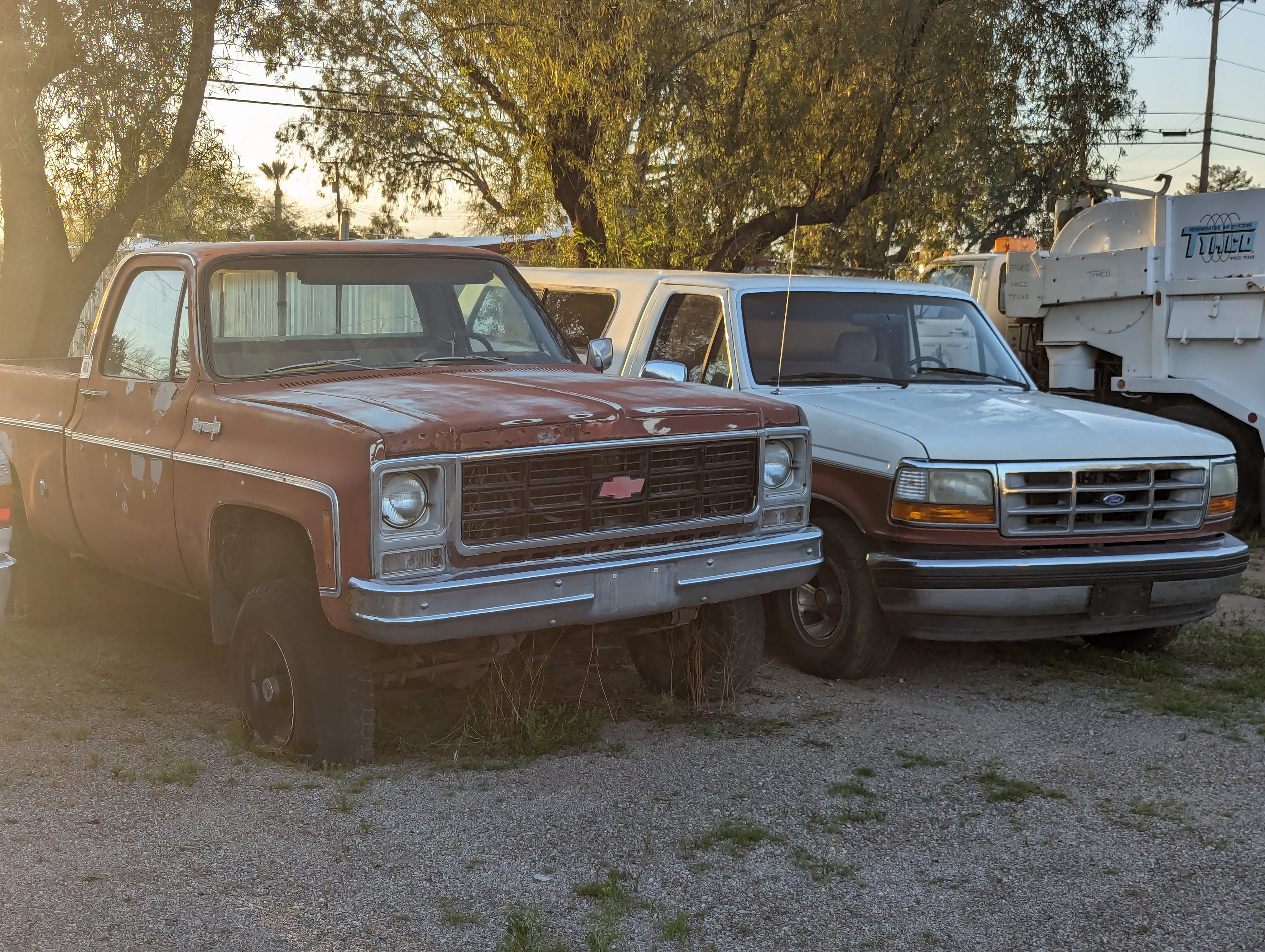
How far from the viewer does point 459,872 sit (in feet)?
13.3

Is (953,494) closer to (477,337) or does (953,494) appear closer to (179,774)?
(477,337)

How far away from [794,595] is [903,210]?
35.4 ft

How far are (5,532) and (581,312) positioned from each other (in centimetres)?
368

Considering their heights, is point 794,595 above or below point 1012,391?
below

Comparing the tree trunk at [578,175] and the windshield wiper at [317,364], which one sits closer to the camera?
the windshield wiper at [317,364]

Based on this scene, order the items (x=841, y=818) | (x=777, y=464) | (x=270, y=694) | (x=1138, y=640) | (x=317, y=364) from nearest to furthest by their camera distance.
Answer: (x=841, y=818) → (x=270, y=694) → (x=777, y=464) → (x=317, y=364) → (x=1138, y=640)

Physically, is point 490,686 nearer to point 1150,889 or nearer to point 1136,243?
point 1150,889

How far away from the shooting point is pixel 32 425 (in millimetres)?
6637

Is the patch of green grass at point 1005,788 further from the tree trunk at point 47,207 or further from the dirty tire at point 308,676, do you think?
the tree trunk at point 47,207

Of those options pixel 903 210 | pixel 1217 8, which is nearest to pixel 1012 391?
pixel 903 210

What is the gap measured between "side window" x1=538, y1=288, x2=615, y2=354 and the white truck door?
0.37 metres

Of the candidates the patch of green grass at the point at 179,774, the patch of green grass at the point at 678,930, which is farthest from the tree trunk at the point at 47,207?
the patch of green grass at the point at 678,930

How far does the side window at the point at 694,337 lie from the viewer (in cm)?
701

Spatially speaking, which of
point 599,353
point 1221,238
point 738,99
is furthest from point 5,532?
point 738,99
